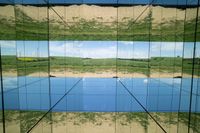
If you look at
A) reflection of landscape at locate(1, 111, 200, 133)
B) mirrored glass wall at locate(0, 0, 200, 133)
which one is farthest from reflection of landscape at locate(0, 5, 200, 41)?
reflection of landscape at locate(1, 111, 200, 133)

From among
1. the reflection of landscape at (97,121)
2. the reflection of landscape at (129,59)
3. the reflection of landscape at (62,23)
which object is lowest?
the reflection of landscape at (97,121)

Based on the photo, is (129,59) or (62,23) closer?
(62,23)

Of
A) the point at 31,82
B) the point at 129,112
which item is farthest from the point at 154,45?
the point at 31,82

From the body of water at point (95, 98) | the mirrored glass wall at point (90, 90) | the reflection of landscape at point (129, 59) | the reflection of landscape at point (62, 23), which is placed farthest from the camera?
the reflection of landscape at point (129, 59)

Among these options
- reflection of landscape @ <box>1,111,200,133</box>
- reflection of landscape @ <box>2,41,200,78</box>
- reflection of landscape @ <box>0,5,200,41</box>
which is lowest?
reflection of landscape @ <box>1,111,200,133</box>

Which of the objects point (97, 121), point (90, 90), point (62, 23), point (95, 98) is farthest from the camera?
point (90, 90)

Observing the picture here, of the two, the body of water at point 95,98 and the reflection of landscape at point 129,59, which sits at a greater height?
the reflection of landscape at point 129,59

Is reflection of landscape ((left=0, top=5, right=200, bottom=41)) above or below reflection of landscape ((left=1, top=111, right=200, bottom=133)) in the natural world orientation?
above

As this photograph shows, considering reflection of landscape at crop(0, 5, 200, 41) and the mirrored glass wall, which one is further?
reflection of landscape at crop(0, 5, 200, 41)

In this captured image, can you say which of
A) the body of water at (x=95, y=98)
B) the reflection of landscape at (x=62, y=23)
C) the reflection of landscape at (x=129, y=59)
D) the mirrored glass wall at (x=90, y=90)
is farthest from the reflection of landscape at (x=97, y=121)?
the reflection of landscape at (x=62, y=23)

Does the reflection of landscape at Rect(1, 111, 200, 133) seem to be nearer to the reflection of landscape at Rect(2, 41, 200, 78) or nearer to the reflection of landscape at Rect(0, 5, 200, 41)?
the reflection of landscape at Rect(2, 41, 200, 78)

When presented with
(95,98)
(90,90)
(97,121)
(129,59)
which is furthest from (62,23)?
(97,121)

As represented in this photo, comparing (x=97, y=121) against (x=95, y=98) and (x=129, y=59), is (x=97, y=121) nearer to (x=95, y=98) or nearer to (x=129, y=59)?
(x=95, y=98)

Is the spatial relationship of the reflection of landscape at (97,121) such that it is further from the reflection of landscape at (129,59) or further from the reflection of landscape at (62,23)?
the reflection of landscape at (62,23)
